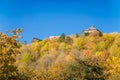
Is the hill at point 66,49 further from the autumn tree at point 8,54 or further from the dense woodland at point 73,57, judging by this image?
the autumn tree at point 8,54

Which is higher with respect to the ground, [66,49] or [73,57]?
[66,49]

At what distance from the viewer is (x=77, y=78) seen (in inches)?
2435

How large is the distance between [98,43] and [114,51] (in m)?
22.8

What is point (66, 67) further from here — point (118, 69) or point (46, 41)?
point (46, 41)

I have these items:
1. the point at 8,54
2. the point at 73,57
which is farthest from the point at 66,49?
the point at 8,54

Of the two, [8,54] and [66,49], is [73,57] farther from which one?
[66,49]

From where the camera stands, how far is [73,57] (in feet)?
306

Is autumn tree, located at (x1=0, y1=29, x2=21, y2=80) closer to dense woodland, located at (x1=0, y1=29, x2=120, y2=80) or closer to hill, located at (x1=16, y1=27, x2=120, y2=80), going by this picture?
dense woodland, located at (x1=0, y1=29, x2=120, y2=80)

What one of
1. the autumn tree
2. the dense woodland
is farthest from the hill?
the autumn tree

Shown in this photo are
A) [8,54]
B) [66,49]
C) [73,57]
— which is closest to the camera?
[8,54]

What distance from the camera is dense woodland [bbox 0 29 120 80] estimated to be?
63.6 meters

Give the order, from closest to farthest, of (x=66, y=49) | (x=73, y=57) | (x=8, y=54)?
(x=8, y=54)
(x=73, y=57)
(x=66, y=49)

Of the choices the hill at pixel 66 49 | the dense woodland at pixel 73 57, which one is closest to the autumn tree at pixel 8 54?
the dense woodland at pixel 73 57

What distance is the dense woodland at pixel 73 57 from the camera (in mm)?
63625
